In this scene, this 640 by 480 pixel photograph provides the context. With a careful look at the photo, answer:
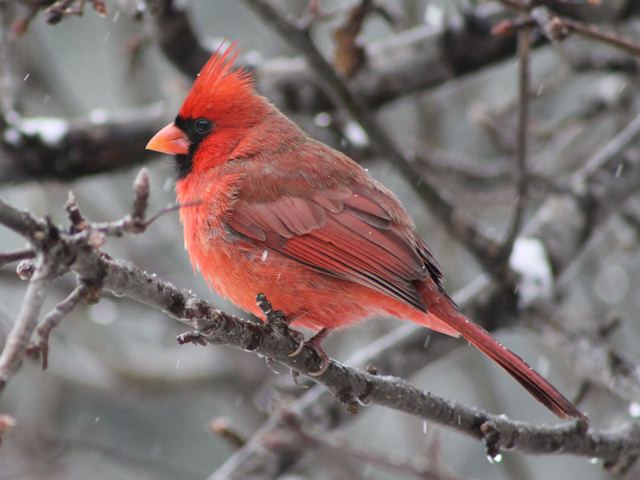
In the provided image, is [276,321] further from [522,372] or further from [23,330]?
[23,330]

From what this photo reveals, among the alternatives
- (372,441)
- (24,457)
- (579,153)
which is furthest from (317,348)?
(372,441)

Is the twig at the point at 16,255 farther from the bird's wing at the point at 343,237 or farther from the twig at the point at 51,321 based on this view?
the bird's wing at the point at 343,237

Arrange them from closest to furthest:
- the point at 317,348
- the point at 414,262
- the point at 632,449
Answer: the point at 317,348 < the point at 632,449 < the point at 414,262

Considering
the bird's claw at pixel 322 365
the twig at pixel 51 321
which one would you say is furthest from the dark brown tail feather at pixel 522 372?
the twig at pixel 51 321

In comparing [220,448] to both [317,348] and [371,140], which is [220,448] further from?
[317,348]

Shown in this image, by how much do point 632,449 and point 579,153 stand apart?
10.5 feet

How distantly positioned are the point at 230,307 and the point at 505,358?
13.4 feet

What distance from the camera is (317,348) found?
2.75 meters

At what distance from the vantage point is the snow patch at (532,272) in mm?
4059

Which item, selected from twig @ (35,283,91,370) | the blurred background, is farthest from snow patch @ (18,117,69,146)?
twig @ (35,283,91,370)

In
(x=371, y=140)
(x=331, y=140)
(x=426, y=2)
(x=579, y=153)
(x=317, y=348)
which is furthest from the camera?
(x=426, y=2)

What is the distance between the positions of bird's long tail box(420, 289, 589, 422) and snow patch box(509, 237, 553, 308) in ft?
3.17

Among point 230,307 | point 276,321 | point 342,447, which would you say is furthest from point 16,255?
point 230,307

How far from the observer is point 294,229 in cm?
333
